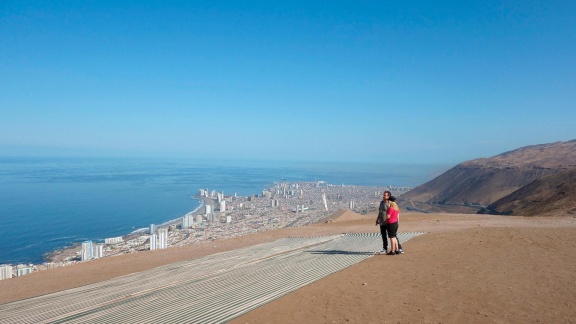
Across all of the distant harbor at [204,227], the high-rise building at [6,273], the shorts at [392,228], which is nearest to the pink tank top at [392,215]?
the shorts at [392,228]

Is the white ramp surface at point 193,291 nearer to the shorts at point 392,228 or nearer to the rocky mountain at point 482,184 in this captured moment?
the shorts at point 392,228

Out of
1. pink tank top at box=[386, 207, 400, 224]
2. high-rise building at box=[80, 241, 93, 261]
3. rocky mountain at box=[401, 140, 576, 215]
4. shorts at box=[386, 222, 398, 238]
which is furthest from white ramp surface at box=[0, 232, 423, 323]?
rocky mountain at box=[401, 140, 576, 215]

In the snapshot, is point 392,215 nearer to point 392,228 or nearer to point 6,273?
point 392,228

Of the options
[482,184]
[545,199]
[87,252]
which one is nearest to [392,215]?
[87,252]

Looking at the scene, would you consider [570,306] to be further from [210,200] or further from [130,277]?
[210,200]

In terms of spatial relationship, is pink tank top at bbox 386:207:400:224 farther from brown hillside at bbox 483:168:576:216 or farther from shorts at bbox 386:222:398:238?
brown hillside at bbox 483:168:576:216

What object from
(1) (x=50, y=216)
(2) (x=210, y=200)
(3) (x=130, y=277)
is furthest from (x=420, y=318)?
(2) (x=210, y=200)
